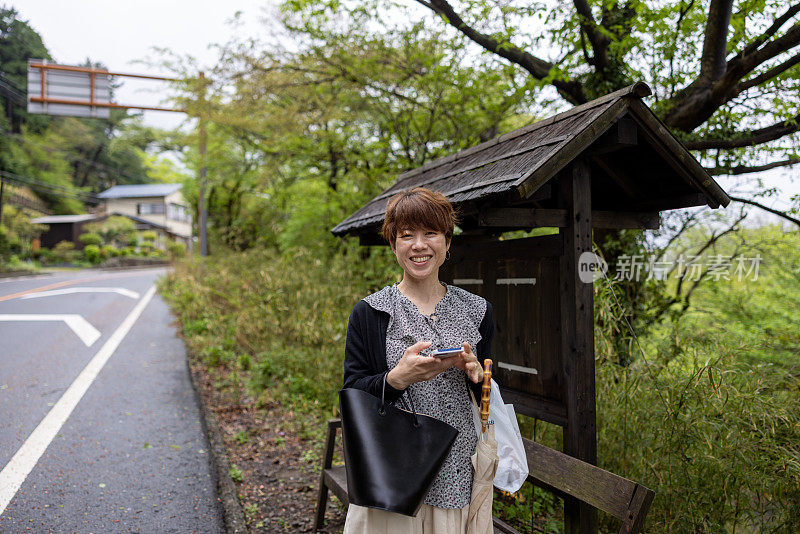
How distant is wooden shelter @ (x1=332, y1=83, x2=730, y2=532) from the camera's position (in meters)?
2.87

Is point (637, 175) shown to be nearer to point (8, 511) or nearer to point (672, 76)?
point (672, 76)

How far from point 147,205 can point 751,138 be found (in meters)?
54.1

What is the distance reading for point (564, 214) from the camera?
3.12m

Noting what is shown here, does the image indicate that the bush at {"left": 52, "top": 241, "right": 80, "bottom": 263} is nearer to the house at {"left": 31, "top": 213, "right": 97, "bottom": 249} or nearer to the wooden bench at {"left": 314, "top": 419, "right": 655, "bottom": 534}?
the house at {"left": 31, "top": 213, "right": 97, "bottom": 249}

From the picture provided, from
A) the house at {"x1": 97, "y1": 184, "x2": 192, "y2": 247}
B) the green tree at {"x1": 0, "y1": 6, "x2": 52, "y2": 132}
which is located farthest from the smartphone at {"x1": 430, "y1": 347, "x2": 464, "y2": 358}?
the house at {"x1": 97, "y1": 184, "x2": 192, "y2": 247}

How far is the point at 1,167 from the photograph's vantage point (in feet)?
113

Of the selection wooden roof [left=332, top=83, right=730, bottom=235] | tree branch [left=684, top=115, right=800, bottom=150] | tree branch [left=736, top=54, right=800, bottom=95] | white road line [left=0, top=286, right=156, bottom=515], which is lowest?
white road line [left=0, top=286, right=156, bottom=515]

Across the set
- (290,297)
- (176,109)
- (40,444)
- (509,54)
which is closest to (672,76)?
(509,54)

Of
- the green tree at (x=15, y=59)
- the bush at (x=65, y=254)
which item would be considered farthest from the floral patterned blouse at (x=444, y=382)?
the green tree at (x=15, y=59)

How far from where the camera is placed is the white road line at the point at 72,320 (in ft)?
32.4

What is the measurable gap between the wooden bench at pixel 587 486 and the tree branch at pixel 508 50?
14.5 feet

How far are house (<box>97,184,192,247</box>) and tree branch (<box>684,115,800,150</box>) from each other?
49.0 meters

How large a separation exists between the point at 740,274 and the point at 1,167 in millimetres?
41502

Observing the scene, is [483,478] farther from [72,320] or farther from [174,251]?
[174,251]
